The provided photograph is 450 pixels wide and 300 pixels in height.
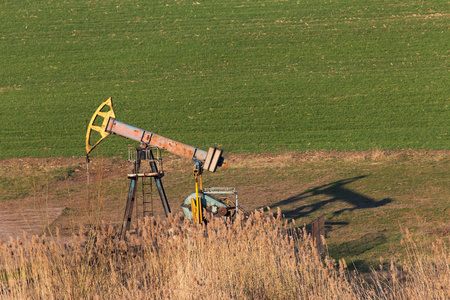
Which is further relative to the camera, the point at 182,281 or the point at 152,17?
the point at 152,17

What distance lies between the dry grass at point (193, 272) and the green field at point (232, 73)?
16.4 metres

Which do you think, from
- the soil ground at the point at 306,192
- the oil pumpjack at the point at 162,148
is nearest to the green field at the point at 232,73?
the soil ground at the point at 306,192

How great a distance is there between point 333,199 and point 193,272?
1142cm

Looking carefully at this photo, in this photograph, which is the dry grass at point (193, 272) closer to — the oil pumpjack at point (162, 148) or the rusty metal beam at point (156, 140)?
the oil pumpjack at point (162, 148)

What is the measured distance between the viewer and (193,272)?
21.2 feet

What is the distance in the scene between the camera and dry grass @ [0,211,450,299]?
6039 mm

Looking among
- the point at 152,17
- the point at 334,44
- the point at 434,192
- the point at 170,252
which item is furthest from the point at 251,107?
the point at 170,252

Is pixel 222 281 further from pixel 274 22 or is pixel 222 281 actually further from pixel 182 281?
pixel 274 22

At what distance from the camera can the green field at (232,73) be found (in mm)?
25766

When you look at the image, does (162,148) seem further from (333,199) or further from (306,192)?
(306,192)

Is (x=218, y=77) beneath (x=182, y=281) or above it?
above

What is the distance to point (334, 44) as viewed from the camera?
34812 millimetres

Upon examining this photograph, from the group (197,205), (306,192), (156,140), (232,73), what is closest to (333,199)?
(306,192)

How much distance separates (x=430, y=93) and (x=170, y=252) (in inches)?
1032
